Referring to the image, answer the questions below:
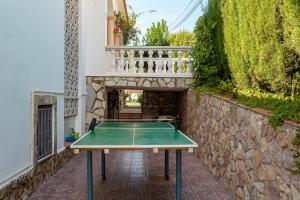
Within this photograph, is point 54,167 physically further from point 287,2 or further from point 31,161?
point 287,2

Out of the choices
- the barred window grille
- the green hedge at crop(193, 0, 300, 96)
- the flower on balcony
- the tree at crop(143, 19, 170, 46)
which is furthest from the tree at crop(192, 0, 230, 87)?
the tree at crop(143, 19, 170, 46)

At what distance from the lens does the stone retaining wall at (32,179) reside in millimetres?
4673

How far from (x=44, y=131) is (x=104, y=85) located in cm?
418

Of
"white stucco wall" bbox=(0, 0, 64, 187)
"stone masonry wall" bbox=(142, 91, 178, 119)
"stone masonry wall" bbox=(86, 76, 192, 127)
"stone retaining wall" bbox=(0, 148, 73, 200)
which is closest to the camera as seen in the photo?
"white stucco wall" bbox=(0, 0, 64, 187)

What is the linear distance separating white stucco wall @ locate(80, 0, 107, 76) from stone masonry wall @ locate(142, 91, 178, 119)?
440cm

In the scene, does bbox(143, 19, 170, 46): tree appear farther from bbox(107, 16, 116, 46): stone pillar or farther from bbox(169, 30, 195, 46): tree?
bbox(169, 30, 195, 46): tree

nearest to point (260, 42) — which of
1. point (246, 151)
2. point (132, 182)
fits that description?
point (246, 151)

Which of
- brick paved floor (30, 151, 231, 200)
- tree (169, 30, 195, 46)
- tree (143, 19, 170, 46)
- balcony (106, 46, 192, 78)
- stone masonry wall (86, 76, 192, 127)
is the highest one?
tree (169, 30, 195, 46)

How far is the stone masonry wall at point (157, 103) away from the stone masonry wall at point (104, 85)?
14.8 feet

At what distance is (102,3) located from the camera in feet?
39.7

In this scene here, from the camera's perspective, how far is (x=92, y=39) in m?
10.1

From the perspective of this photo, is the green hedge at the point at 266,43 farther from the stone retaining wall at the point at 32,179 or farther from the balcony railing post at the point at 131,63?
the balcony railing post at the point at 131,63

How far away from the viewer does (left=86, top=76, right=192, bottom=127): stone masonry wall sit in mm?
10234

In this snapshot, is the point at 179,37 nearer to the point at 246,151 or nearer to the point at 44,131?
the point at 44,131
